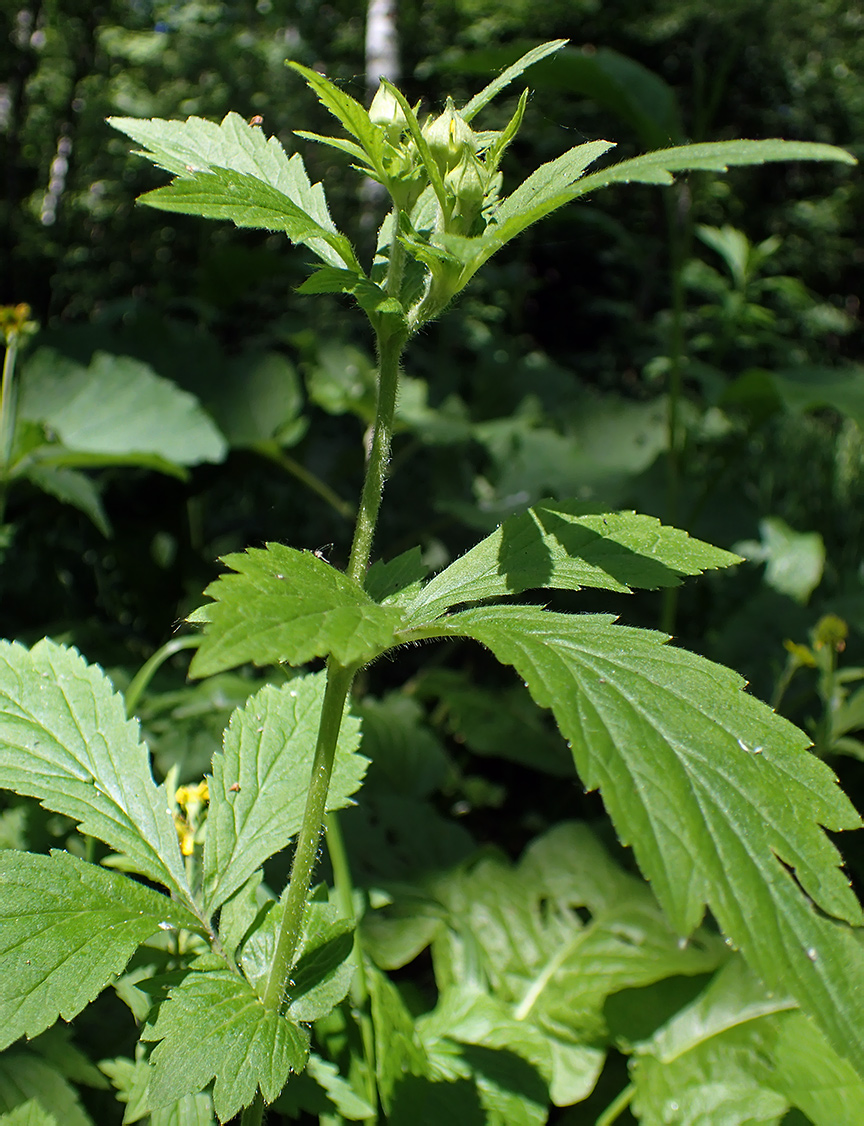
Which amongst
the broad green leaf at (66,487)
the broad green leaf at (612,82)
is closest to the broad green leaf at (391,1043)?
the broad green leaf at (66,487)

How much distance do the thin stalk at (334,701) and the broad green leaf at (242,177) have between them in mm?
71

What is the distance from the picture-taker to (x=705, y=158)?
537 millimetres

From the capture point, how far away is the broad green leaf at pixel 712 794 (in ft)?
1.62

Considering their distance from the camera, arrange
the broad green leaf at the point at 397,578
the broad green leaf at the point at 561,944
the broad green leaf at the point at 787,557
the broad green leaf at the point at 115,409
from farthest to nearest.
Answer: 1. the broad green leaf at the point at 787,557
2. the broad green leaf at the point at 115,409
3. the broad green leaf at the point at 561,944
4. the broad green leaf at the point at 397,578

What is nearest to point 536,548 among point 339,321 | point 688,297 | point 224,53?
point 339,321

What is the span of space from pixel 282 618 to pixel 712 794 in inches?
11.8

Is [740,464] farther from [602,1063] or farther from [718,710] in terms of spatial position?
[718,710]

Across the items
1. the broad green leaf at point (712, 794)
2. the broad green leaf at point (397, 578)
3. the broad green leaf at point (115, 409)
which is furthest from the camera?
the broad green leaf at point (115, 409)

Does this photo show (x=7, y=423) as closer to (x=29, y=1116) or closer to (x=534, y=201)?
(x=29, y=1116)

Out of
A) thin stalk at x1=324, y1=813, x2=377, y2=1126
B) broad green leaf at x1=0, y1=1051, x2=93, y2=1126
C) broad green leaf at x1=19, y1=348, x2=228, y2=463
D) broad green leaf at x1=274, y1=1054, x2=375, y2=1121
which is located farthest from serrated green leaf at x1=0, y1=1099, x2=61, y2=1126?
broad green leaf at x1=19, y1=348, x2=228, y2=463

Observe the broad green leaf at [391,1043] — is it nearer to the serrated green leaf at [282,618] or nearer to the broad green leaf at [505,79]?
the serrated green leaf at [282,618]

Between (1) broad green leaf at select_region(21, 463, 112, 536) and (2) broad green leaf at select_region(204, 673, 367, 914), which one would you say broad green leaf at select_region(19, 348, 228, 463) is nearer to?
(1) broad green leaf at select_region(21, 463, 112, 536)

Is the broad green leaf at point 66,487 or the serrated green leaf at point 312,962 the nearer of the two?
the serrated green leaf at point 312,962

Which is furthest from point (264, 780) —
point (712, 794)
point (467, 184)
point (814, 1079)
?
point (814, 1079)
